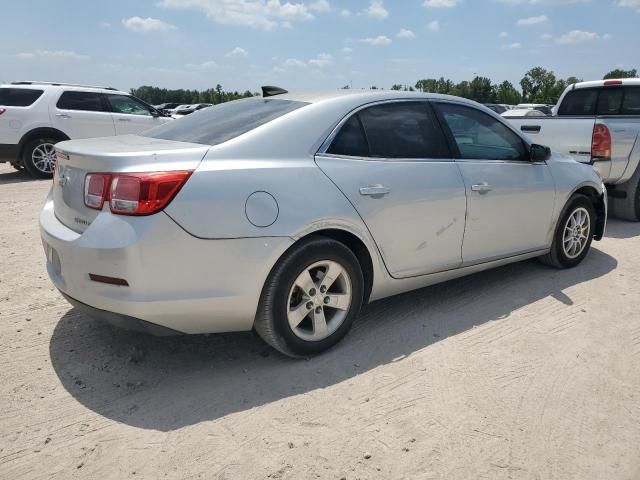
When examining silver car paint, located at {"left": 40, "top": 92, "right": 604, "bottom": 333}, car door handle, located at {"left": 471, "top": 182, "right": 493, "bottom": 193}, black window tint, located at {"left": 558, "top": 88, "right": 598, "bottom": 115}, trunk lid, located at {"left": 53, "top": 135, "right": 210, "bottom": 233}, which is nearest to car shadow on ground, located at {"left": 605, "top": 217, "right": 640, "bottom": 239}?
black window tint, located at {"left": 558, "top": 88, "right": 598, "bottom": 115}

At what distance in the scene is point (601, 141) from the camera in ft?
20.6

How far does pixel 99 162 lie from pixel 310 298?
1.37m

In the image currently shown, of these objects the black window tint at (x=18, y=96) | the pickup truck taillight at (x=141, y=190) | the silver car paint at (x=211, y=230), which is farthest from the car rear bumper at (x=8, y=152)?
the pickup truck taillight at (x=141, y=190)

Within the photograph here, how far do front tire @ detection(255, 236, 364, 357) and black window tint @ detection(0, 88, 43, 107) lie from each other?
910cm

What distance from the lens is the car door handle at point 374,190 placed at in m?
3.26

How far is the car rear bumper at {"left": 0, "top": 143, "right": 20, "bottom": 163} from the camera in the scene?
9539 millimetres

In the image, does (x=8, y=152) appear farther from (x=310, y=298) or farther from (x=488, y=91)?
(x=488, y=91)

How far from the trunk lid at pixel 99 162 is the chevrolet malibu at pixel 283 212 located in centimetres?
1

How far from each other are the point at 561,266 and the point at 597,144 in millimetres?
2238

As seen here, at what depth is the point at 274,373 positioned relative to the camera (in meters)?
3.06

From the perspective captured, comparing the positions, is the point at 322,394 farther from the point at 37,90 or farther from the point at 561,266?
the point at 37,90

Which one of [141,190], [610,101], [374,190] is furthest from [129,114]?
[141,190]

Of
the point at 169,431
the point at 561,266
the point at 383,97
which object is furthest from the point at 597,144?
the point at 169,431

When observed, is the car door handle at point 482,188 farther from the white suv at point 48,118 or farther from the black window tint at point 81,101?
the black window tint at point 81,101
